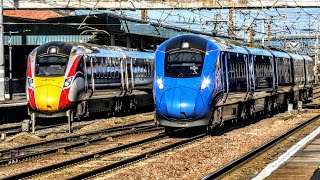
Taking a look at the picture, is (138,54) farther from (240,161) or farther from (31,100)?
(240,161)

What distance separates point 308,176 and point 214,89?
7081 millimetres

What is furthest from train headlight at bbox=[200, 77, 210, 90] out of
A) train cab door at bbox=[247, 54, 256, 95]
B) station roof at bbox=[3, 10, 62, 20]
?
station roof at bbox=[3, 10, 62, 20]

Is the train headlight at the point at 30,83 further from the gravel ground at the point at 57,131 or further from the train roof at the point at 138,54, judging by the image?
the train roof at the point at 138,54

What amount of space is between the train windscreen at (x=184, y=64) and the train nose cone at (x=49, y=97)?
551 centimetres

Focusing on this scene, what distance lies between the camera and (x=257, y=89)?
24250 millimetres

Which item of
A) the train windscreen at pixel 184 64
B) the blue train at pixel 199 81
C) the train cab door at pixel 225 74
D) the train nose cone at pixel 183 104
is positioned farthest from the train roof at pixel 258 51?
the train nose cone at pixel 183 104

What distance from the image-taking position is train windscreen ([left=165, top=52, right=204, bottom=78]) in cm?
1798

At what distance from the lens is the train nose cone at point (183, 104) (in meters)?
17.5

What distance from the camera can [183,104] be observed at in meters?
17.6

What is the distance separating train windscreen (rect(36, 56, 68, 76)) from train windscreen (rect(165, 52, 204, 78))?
559 centimetres

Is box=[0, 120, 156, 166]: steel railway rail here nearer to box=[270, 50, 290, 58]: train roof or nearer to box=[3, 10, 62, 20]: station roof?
box=[270, 50, 290, 58]: train roof

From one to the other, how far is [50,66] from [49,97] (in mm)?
1262

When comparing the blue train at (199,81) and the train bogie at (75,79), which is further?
the train bogie at (75,79)

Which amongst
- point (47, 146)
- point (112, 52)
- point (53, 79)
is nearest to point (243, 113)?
point (112, 52)
